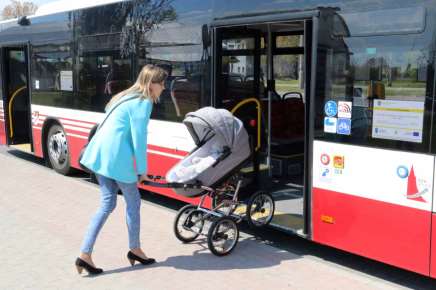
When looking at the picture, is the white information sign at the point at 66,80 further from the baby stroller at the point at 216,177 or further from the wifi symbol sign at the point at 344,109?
the wifi symbol sign at the point at 344,109

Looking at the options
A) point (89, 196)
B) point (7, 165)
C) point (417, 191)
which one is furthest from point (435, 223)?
point (7, 165)

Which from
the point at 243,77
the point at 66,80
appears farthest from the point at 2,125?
the point at 243,77

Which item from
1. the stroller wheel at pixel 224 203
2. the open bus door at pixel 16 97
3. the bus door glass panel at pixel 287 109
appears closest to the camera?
the stroller wheel at pixel 224 203

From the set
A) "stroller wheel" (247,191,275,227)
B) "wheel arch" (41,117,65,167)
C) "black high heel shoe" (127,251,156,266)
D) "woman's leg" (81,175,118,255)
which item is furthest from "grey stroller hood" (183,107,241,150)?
"wheel arch" (41,117,65,167)

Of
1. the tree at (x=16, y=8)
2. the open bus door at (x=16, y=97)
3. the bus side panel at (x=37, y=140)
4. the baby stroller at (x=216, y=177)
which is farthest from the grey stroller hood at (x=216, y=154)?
the tree at (x=16, y=8)

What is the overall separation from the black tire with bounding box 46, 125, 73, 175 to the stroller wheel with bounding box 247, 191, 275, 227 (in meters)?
4.56

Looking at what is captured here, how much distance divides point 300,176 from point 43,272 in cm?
410

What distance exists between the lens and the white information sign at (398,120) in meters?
4.16

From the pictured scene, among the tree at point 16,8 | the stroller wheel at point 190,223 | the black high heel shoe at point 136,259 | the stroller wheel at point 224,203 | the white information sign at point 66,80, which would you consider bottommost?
the black high heel shoe at point 136,259

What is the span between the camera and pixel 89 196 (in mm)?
8000

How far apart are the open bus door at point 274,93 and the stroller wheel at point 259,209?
11 centimetres

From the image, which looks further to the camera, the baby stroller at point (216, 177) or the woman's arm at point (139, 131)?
the baby stroller at point (216, 177)

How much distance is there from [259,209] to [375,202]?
1.63 m

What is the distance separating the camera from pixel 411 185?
4.23 m
